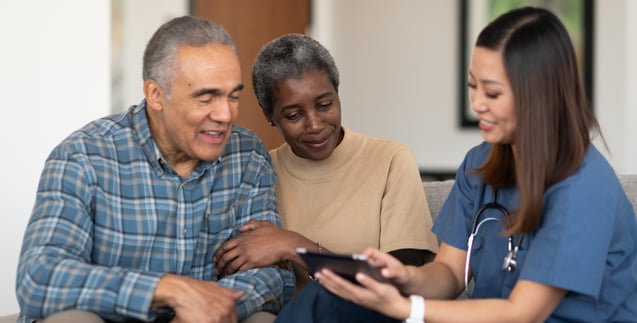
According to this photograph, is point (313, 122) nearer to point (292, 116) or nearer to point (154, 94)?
point (292, 116)

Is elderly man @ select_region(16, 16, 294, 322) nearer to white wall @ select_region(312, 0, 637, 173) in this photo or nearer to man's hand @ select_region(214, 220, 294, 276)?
man's hand @ select_region(214, 220, 294, 276)

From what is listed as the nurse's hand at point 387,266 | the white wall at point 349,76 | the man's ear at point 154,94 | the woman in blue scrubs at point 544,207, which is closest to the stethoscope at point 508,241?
the woman in blue scrubs at point 544,207

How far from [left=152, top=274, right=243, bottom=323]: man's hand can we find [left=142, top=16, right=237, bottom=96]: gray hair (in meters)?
0.49

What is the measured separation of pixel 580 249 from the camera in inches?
69.4

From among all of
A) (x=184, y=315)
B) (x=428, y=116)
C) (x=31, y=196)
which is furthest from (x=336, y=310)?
(x=428, y=116)

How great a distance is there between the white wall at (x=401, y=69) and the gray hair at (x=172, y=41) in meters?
3.37

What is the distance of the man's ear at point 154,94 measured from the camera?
7.18 ft

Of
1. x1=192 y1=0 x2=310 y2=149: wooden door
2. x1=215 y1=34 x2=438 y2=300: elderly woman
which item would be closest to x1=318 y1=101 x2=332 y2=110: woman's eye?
x1=215 y1=34 x2=438 y2=300: elderly woman

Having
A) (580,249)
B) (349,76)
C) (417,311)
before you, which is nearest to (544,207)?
(580,249)

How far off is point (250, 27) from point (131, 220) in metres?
2.93

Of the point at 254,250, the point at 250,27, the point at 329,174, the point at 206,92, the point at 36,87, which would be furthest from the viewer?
the point at 250,27

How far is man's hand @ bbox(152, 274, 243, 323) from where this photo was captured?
1937mm

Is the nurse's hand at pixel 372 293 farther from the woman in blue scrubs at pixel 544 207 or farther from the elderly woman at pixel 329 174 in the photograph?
the elderly woman at pixel 329 174

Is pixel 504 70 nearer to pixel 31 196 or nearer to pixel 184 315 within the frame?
pixel 184 315
